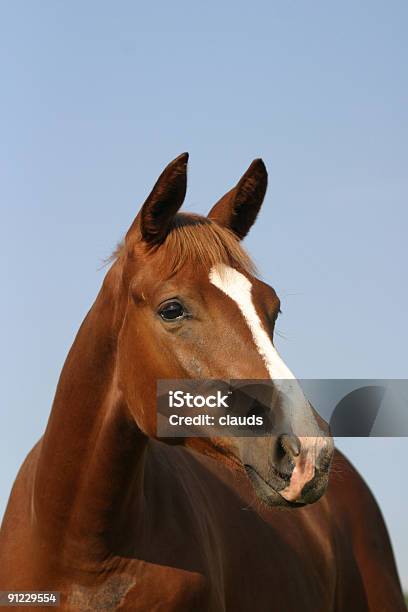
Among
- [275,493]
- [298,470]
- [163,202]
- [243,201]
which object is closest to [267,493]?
[275,493]

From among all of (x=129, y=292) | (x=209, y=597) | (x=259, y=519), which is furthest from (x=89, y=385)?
(x=259, y=519)

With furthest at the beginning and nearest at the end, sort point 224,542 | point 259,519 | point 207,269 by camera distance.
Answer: point 259,519, point 224,542, point 207,269

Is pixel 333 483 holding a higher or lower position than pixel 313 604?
higher

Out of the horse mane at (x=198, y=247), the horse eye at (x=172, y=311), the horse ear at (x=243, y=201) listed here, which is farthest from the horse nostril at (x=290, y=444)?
the horse ear at (x=243, y=201)

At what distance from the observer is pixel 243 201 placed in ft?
16.0

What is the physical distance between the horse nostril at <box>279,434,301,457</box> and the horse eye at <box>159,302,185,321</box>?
76 centimetres

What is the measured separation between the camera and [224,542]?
5.02m

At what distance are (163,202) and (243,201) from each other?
1.95 ft

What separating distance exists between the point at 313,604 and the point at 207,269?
256 centimetres

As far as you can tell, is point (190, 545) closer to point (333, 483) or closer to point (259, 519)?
point (259, 519)

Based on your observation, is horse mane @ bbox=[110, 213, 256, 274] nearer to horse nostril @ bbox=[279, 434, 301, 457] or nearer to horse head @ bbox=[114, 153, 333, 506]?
horse head @ bbox=[114, 153, 333, 506]

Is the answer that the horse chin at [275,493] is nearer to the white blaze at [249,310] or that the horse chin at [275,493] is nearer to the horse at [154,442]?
the horse at [154,442]

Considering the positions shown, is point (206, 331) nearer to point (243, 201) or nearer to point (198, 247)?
point (198, 247)

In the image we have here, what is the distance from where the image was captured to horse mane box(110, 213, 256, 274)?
4266 millimetres
